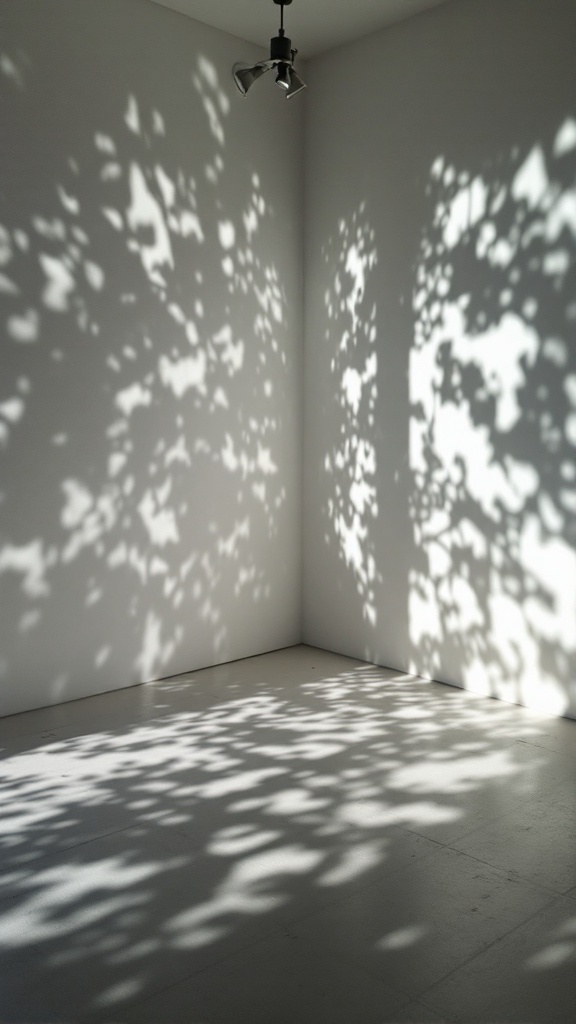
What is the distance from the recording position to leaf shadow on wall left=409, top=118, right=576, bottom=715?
4.24m

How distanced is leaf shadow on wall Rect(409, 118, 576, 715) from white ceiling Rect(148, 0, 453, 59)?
850 millimetres

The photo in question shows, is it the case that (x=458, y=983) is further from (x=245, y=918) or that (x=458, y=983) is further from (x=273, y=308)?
(x=273, y=308)

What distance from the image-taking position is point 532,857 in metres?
2.95

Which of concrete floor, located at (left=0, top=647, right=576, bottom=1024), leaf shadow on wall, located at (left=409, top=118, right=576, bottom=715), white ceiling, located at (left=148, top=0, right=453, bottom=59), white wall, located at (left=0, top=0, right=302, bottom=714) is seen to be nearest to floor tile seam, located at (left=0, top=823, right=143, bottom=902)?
concrete floor, located at (left=0, top=647, right=576, bottom=1024)

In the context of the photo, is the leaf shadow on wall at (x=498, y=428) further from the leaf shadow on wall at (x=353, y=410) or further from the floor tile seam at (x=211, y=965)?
the floor tile seam at (x=211, y=965)

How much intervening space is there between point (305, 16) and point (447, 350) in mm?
1921

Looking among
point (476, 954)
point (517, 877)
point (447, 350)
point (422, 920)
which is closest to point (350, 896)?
point (422, 920)

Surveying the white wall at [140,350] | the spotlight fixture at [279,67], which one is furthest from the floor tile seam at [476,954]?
the spotlight fixture at [279,67]

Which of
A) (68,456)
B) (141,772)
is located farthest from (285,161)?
(141,772)

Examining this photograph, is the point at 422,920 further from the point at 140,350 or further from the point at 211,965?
the point at 140,350

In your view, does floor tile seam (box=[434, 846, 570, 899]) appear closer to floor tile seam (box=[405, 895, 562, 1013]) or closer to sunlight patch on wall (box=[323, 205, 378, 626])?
floor tile seam (box=[405, 895, 562, 1013])

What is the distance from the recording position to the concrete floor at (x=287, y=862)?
89.5 inches

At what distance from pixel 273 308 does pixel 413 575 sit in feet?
5.87

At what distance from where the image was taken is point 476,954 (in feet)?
7.95
